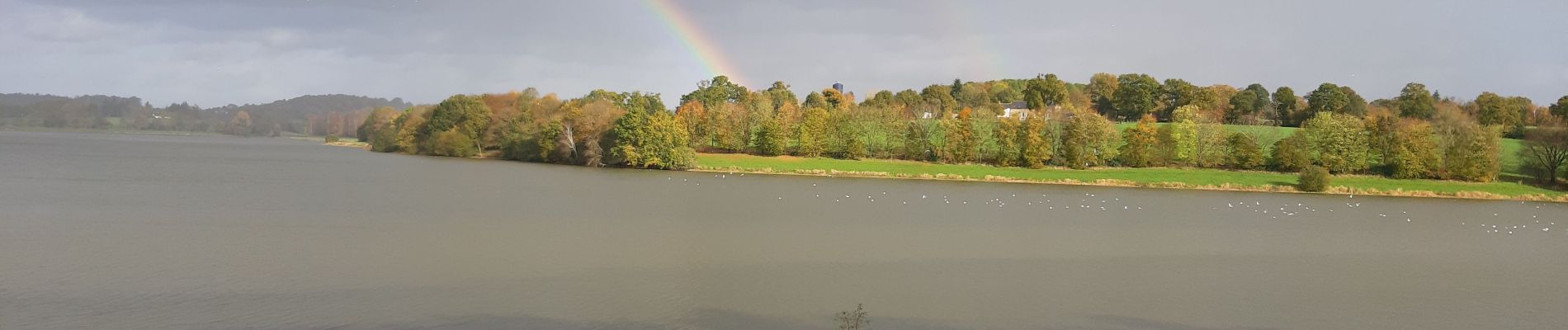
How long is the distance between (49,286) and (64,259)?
99.0 inches

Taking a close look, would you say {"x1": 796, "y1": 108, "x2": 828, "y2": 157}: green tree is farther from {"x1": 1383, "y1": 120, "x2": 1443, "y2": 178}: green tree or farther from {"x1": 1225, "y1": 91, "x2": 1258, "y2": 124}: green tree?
{"x1": 1225, "y1": 91, "x2": 1258, "y2": 124}: green tree

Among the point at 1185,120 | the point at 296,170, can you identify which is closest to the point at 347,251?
the point at 296,170

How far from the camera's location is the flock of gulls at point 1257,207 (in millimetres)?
32562

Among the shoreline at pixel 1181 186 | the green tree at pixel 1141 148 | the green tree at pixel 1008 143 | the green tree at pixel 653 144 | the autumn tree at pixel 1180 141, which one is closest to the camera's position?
the shoreline at pixel 1181 186

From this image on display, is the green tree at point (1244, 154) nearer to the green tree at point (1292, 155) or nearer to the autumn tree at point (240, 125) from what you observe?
the green tree at point (1292, 155)

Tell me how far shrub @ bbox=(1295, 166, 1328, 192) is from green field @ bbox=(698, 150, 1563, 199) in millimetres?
1170

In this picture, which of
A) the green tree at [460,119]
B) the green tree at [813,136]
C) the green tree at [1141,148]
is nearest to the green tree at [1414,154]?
the green tree at [1141,148]

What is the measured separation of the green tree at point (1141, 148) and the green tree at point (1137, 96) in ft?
117

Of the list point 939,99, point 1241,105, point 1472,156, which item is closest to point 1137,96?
point 1241,105

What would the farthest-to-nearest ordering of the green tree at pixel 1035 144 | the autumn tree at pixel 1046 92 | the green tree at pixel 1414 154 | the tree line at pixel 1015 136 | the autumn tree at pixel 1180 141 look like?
the autumn tree at pixel 1046 92
the autumn tree at pixel 1180 141
the green tree at pixel 1035 144
the tree line at pixel 1015 136
the green tree at pixel 1414 154

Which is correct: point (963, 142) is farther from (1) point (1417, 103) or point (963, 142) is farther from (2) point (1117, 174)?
(1) point (1417, 103)

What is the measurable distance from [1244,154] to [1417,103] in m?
39.5

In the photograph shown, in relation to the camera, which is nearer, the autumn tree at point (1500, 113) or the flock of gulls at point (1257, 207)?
the flock of gulls at point (1257, 207)

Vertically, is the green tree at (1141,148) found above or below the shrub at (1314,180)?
above
